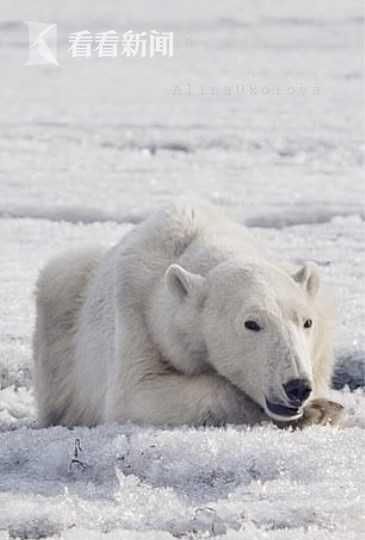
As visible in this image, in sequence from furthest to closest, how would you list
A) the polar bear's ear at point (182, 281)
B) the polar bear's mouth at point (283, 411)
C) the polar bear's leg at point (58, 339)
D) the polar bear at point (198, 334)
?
the polar bear's leg at point (58, 339) < the polar bear's ear at point (182, 281) < the polar bear at point (198, 334) < the polar bear's mouth at point (283, 411)

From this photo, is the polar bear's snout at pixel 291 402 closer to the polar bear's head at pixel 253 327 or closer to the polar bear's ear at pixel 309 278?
the polar bear's head at pixel 253 327

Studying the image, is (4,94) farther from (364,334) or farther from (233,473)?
(233,473)

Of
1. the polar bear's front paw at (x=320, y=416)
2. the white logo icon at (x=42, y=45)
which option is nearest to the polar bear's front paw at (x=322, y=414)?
the polar bear's front paw at (x=320, y=416)

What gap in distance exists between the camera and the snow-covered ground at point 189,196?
3.77 m

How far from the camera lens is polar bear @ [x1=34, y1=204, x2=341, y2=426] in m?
4.55

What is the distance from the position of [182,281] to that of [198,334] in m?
0.20

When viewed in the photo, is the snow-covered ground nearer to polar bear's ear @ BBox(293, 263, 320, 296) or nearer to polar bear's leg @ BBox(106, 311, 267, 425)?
polar bear's leg @ BBox(106, 311, 267, 425)

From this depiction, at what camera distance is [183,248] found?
5215mm

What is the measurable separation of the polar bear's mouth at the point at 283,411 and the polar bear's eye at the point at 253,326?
26cm

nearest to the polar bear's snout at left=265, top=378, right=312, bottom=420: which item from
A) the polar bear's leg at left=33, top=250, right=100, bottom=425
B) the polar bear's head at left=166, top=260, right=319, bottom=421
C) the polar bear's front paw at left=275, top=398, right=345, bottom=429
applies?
the polar bear's head at left=166, top=260, right=319, bottom=421

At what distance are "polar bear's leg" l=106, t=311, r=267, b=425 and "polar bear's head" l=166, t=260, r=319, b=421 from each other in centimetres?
7

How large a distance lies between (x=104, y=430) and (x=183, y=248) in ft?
2.92

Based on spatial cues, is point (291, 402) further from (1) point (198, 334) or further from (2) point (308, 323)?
(1) point (198, 334)

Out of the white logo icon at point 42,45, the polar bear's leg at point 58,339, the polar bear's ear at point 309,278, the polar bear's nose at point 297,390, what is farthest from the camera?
the white logo icon at point 42,45
